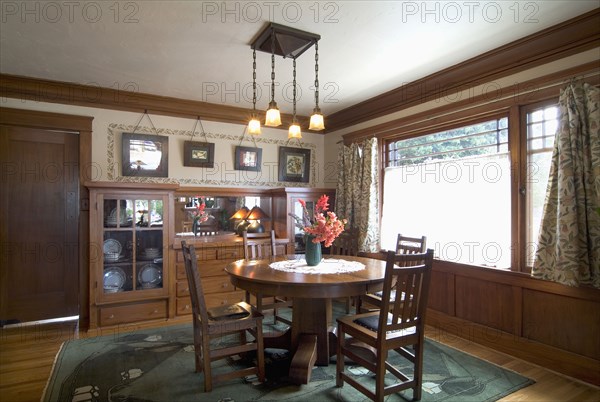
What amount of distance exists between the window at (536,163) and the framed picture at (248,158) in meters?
2.97

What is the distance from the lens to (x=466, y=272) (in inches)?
127

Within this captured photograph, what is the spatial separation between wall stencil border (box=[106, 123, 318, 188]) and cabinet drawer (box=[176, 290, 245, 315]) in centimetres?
133

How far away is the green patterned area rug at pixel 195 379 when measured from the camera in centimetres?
221

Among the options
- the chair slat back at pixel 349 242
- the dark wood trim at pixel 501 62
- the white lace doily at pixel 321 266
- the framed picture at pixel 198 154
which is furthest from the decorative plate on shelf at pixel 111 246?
the dark wood trim at pixel 501 62

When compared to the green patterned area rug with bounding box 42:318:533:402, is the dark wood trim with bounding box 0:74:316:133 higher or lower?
higher

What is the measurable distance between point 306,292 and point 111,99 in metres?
3.11

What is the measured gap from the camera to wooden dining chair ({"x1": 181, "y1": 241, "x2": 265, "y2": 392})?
222 centimetres

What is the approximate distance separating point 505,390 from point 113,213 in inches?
141

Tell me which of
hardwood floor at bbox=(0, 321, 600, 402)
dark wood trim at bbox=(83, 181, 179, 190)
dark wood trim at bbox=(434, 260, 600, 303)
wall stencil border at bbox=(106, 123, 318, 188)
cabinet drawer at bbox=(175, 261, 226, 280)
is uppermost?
wall stencil border at bbox=(106, 123, 318, 188)

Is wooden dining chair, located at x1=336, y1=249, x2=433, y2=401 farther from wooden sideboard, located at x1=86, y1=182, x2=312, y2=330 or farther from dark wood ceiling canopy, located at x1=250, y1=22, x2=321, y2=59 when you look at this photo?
wooden sideboard, located at x1=86, y1=182, x2=312, y2=330

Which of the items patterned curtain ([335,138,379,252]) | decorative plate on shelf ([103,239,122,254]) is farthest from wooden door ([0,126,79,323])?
patterned curtain ([335,138,379,252])

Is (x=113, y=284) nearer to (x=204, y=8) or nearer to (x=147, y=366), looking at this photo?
(x=147, y=366)

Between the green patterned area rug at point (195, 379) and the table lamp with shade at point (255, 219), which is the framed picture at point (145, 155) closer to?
the table lamp with shade at point (255, 219)

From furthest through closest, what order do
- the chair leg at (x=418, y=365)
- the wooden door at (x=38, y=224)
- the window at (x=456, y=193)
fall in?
the wooden door at (x=38, y=224) → the window at (x=456, y=193) → the chair leg at (x=418, y=365)
